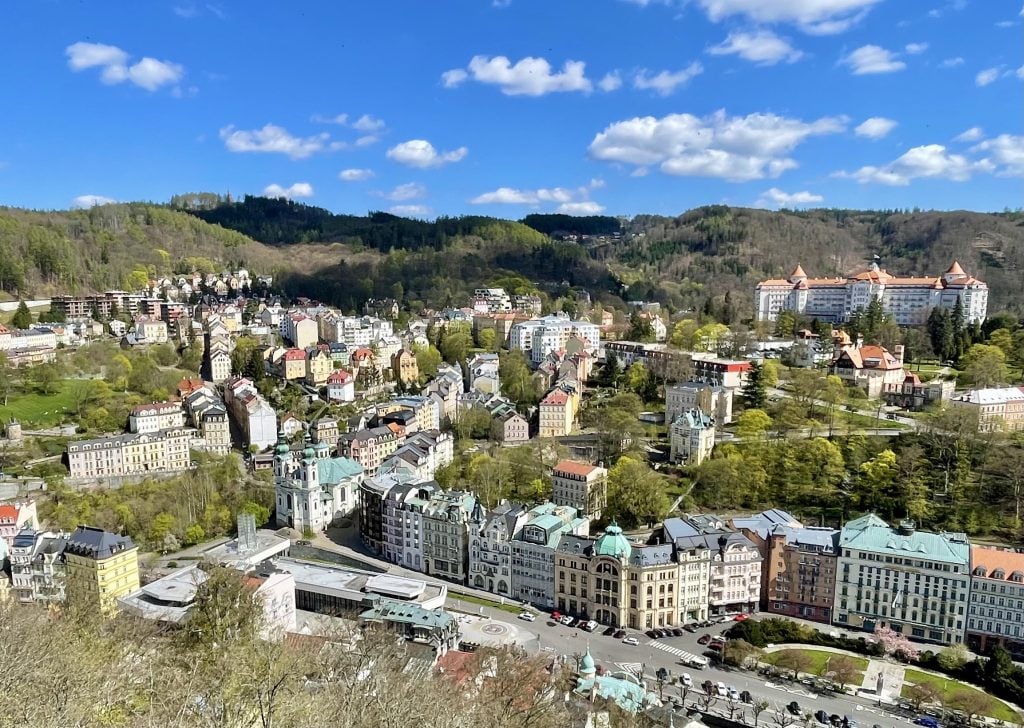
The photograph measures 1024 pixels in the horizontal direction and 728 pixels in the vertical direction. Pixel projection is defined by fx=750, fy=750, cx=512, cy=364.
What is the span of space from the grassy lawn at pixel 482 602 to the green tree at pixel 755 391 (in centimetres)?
2295

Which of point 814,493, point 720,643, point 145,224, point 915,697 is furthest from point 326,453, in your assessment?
point 145,224

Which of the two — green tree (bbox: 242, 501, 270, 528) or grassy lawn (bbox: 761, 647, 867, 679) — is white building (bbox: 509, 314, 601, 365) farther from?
grassy lawn (bbox: 761, 647, 867, 679)

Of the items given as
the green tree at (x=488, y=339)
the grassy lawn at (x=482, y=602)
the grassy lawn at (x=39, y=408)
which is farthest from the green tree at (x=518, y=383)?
the grassy lawn at (x=39, y=408)

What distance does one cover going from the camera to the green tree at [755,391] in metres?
49.7

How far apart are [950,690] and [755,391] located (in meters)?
25.1

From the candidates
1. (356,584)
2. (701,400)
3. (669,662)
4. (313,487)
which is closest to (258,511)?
(313,487)

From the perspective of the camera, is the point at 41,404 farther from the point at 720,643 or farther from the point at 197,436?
the point at 720,643

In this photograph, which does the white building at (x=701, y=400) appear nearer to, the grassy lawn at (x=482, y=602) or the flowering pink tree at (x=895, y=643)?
the flowering pink tree at (x=895, y=643)

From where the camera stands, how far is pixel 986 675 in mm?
27234

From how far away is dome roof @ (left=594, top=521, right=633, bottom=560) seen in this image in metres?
32.3

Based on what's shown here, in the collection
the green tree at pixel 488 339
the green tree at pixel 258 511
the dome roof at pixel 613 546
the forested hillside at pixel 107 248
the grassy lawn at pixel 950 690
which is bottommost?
the grassy lawn at pixel 950 690

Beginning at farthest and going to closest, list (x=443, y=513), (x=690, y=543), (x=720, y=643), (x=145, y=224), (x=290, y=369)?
(x=145, y=224)
(x=290, y=369)
(x=443, y=513)
(x=690, y=543)
(x=720, y=643)

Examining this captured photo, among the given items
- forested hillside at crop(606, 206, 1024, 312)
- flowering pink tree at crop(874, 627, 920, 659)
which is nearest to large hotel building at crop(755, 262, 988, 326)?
forested hillside at crop(606, 206, 1024, 312)

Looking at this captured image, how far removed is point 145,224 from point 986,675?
11672 centimetres
